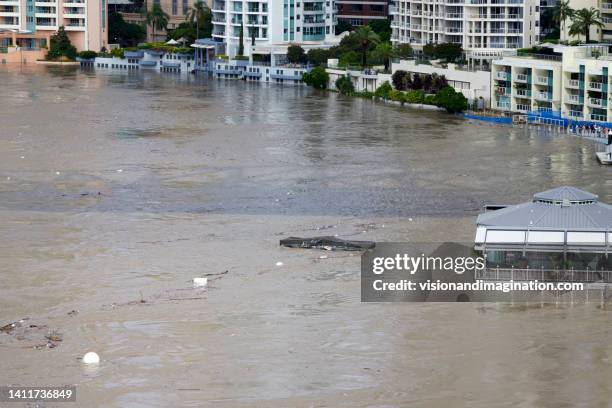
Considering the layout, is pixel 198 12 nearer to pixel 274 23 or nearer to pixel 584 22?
pixel 274 23

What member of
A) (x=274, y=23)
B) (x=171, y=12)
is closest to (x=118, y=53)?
(x=274, y=23)

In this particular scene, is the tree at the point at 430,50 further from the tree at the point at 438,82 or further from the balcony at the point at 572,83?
the balcony at the point at 572,83

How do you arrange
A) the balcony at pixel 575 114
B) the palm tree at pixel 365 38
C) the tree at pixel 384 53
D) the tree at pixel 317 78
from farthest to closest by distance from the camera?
1. the palm tree at pixel 365 38
2. the tree at pixel 317 78
3. the tree at pixel 384 53
4. the balcony at pixel 575 114

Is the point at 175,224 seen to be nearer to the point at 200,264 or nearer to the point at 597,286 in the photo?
the point at 200,264

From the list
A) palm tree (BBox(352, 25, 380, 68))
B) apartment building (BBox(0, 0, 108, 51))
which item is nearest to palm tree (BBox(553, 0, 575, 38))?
palm tree (BBox(352, 25, 380, 68))

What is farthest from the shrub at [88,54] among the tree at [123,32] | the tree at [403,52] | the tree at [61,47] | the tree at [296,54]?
the tree at [403,52]

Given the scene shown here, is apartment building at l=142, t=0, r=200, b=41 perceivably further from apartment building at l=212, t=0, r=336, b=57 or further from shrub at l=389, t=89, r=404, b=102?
shrub at l=389, t=89, r=404, b=102

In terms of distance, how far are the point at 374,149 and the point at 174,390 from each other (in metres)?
15.5

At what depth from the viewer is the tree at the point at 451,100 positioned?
34.6 metres

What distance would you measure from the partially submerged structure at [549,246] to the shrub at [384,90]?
2024 centimetres

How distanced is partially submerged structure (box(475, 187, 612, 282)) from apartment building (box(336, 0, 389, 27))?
3282 cm

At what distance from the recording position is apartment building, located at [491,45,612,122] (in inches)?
1249

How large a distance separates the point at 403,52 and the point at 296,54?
15.1 ft

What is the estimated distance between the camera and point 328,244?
62.1ft
